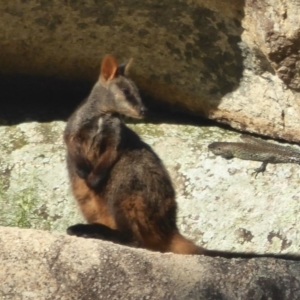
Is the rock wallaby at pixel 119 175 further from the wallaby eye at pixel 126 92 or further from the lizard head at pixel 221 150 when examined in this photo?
the lizard head at pixel 221 150

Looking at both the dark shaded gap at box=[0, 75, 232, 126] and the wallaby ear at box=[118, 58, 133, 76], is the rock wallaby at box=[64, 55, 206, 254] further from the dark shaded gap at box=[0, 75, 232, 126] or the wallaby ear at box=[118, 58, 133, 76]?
the dark shaded gap at box=[0, 75, 232, 126]

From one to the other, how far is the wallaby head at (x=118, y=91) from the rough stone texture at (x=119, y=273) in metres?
1.02

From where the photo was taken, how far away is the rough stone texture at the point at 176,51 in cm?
483

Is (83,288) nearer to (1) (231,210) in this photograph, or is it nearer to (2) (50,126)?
(1) (231,210)

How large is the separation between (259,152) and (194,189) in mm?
422

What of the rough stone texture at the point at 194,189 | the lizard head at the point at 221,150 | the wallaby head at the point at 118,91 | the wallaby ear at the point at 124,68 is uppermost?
the wallaby ear at the point at 124,68

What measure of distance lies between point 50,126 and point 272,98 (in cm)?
129

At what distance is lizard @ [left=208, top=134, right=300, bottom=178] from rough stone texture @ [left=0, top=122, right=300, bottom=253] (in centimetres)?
4

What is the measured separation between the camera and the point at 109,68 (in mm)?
4828

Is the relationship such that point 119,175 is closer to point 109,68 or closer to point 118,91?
point 118,91

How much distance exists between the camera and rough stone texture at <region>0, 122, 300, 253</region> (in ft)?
15.9

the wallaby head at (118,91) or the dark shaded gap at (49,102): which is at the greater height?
the wallaby head at (118,91)

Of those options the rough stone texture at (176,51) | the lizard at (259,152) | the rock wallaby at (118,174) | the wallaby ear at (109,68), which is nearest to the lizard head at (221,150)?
A: the lizard at (259,152)

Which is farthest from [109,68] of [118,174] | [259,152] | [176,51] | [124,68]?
[259,152]
